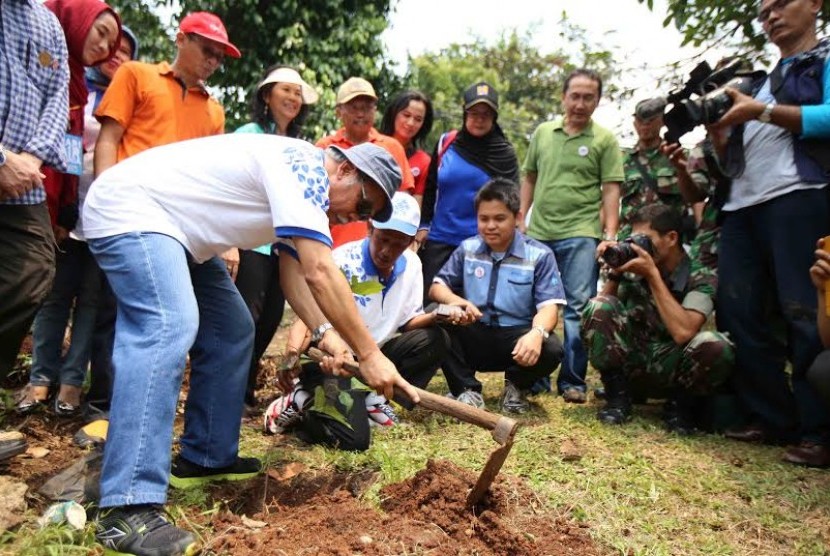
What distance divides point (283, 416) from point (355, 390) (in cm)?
44

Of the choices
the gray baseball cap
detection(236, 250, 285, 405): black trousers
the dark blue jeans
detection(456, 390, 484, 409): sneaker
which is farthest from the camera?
detection(456, 390, 484, 409): sneaker

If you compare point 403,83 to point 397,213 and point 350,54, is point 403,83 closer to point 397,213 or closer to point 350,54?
point 350,54

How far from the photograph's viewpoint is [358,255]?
396cm

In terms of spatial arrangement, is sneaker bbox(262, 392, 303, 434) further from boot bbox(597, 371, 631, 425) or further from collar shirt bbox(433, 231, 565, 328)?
boot bbox(597, 371, 631, 425)

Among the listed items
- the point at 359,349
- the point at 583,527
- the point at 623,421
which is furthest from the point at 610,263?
the point at 359,349

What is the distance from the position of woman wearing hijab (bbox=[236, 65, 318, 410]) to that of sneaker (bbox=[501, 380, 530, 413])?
141 centimetres

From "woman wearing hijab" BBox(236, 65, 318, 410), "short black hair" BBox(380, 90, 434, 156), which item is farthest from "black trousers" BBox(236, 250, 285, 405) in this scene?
"short black hair" BBox(380, 90, 434, 156)

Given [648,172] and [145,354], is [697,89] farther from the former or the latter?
[145,354]

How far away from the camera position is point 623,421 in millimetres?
4078

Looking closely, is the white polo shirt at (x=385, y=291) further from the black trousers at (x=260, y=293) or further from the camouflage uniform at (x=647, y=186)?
the camouflage uniform at (x=647, y=186)

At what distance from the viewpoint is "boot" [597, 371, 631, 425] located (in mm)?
4113

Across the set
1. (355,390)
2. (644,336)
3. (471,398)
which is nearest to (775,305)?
(644,336)

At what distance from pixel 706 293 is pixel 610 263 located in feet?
1.78

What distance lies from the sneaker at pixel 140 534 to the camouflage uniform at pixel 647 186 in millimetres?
3360
